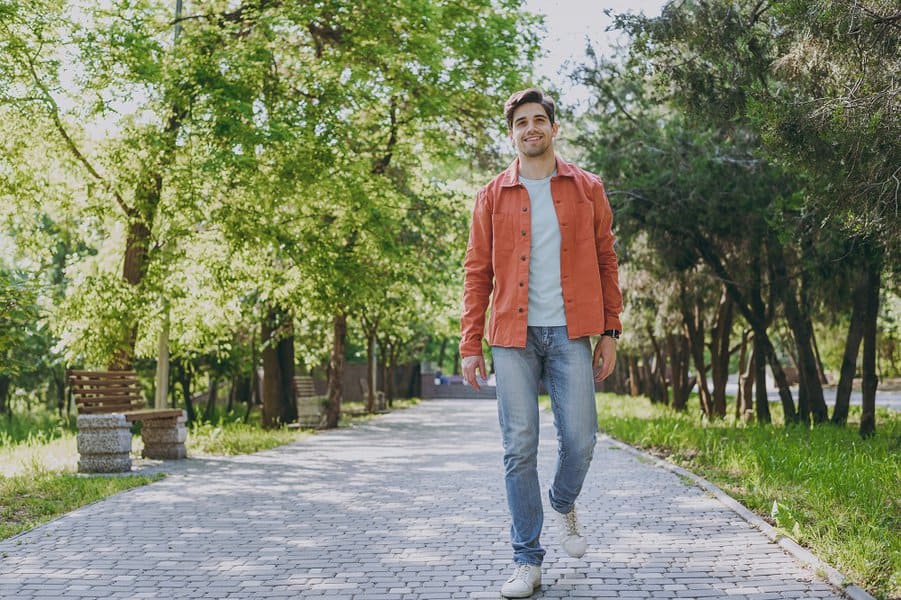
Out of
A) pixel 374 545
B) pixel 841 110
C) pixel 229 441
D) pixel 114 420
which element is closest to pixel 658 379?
pixel 229 441

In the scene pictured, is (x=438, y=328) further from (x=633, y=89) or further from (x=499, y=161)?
(x=633, y=89)

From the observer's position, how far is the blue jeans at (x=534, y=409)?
468 cm

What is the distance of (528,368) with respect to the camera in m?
4.70

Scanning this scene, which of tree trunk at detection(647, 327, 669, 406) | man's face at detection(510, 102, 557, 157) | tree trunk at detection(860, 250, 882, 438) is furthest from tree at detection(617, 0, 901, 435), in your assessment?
tree trunk at detection(647, 327, 669, 406)

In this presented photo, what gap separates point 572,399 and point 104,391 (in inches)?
338

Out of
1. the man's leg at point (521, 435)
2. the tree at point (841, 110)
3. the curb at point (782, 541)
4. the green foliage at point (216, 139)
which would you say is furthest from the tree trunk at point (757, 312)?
→ the man's leg at point (521, 435)

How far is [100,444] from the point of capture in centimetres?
1073

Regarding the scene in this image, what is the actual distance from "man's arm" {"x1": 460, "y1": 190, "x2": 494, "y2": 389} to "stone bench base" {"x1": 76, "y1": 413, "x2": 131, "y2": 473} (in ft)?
23.0

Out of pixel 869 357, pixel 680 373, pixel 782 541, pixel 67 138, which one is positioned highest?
pixel 67 138

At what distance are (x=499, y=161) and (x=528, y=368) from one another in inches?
563

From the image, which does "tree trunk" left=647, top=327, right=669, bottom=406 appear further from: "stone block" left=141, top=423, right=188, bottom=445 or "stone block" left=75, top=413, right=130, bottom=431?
"stone block" left=75, top=413, right=130, bottom=431

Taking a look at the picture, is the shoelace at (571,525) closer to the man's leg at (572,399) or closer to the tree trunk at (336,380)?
the man's leg at (572,399)

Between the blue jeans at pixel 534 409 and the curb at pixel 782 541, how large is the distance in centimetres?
135

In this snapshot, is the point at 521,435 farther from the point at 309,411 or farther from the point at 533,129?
the point at 309,411
